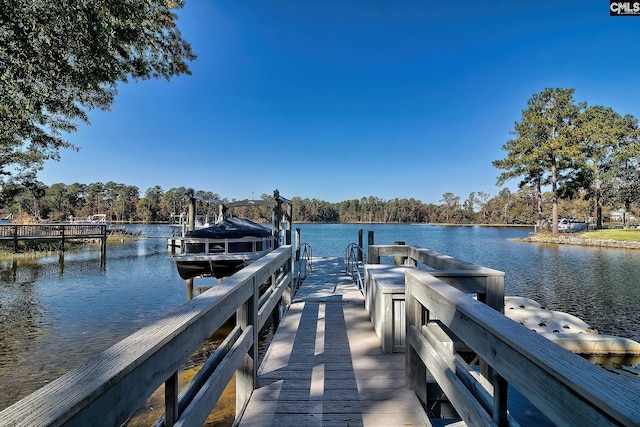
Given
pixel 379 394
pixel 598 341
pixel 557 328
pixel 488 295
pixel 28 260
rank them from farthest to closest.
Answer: pixel 28 260 < pixel 557 328 < pixel 598 341 < pixel 488 295 < pixel 379 394

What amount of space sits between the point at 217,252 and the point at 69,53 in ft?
21.2

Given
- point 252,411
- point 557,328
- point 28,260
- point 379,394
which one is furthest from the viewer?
point 28,260

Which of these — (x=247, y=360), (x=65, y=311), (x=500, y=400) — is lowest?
(x=65, y=311)

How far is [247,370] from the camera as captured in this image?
2623 millimetres

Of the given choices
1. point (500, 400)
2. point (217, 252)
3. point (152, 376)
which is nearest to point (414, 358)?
point (500, 400)

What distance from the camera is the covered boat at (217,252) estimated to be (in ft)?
33.5

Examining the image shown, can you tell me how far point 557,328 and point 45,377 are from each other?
32.9 ft

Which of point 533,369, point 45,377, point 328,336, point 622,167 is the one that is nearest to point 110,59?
point 45,377

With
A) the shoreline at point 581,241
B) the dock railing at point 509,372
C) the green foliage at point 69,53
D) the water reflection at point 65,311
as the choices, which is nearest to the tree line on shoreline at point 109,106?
the green foliage at point 69,53

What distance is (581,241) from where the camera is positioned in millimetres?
25594

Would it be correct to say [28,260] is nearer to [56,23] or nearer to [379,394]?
[56,23]

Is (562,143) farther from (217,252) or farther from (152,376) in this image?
(152,376)

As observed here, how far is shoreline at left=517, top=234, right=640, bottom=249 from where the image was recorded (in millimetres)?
22906

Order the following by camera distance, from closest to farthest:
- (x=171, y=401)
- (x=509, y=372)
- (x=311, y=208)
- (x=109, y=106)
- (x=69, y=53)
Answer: (x=509, y=372), (x=171, y=401), (x=69, y=53), (x=109, y=106), (x=311, y=208)
